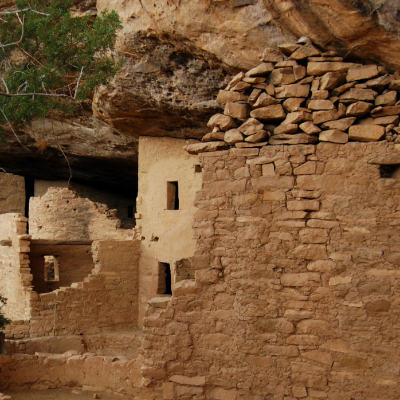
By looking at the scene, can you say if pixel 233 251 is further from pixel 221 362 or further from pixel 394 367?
pixel 394 367

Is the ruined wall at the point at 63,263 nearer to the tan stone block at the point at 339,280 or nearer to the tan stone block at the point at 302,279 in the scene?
the tan stone block at the point at 302,279

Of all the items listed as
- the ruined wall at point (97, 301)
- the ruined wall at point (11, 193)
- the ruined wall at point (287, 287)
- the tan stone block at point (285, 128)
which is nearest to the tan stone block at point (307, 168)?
the ruined wall at point (287, 287)

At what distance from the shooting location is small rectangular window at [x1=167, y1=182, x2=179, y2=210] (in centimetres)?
1117

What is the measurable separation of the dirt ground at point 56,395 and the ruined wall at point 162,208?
4019 millimetres

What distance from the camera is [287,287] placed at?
4848 millimetres

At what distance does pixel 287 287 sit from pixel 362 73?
1.82m

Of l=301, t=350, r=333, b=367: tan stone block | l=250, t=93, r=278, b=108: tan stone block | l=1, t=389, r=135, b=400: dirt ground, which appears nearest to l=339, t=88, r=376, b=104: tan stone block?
l=250, t=93, r=278, b=108: tan stone block

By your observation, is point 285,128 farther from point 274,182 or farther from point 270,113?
point 274,182

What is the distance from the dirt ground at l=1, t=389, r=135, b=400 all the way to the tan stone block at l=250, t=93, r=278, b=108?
3637mm

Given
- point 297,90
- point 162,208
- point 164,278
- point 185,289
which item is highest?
point 297,90

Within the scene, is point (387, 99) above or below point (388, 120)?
above

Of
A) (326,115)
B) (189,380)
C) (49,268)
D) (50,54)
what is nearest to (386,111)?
(326,115)

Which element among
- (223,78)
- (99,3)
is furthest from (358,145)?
(99,3)

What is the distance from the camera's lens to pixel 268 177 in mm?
4945
